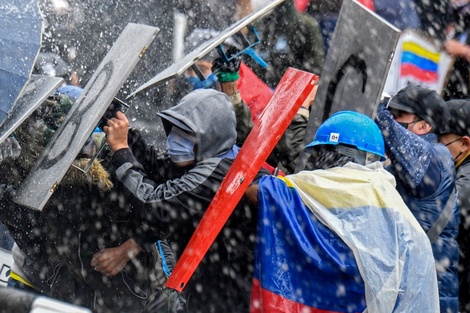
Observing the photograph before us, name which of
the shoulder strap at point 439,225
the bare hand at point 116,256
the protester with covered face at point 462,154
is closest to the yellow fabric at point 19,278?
the bare hand at point 116,256

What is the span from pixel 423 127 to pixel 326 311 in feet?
5.11

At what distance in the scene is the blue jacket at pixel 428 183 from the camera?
16.5ft

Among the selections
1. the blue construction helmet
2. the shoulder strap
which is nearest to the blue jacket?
the shoulder strap

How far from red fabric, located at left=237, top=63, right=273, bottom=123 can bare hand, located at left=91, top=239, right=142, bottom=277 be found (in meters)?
1.28

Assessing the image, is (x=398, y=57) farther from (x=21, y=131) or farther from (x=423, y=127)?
(x=21, y=131)

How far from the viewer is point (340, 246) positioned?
4.35 meters

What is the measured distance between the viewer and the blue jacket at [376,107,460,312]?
5027mm

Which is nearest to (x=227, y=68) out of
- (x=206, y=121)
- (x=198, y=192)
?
(x=206, y=121)

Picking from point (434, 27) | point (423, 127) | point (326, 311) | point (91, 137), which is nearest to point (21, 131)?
point (91, 137)

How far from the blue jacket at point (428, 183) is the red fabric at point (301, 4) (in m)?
2.03

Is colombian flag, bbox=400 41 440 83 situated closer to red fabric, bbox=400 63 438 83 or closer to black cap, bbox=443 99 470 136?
red fabric, bbox=400 63 438 83

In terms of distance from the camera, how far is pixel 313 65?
22.4 feet

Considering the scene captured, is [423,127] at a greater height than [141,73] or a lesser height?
greater

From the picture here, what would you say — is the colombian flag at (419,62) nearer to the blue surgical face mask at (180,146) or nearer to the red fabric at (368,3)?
the red fabric at (368,3)
